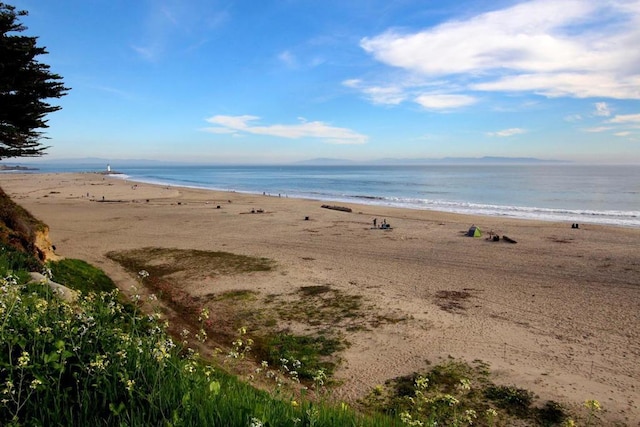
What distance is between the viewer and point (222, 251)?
749 inches

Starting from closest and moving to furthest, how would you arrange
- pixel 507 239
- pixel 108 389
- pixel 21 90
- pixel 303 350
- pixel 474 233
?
pixel 108 389 < pixel 303 350 < pixel 21 90 < pixel 507 239 < pixel 474 233

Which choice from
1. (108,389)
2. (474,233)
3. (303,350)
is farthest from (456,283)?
(108,389)

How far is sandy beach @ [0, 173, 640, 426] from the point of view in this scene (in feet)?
26.7

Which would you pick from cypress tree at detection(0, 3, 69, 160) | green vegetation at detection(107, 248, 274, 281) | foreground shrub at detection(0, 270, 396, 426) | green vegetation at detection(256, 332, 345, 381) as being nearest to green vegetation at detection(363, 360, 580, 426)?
green vegetation at detection(256, 332, 345, 381)

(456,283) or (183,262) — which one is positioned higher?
(456,283)

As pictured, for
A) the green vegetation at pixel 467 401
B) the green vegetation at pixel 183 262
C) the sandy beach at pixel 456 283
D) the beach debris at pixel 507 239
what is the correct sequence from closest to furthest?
the green vegetation at pixel 467 401, the sandy beach at pixel 456 283, the green vegetation at pixel 183 262, the beach debris at pixel 507 239

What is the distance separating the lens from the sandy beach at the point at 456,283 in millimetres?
8133

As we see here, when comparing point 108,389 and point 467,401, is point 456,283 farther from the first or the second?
point 108,389

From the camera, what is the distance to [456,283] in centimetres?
1403

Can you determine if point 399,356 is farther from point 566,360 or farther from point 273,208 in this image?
point 273,208

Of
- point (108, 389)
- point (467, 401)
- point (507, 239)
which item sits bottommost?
point (467, 401)


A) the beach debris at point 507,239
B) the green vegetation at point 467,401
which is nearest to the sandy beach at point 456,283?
the green vegetation at point 467,401

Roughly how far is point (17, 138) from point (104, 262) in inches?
224

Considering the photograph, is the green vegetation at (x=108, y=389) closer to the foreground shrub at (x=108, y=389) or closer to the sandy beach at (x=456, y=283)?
the foreground shrub at (x=108, y=389)
